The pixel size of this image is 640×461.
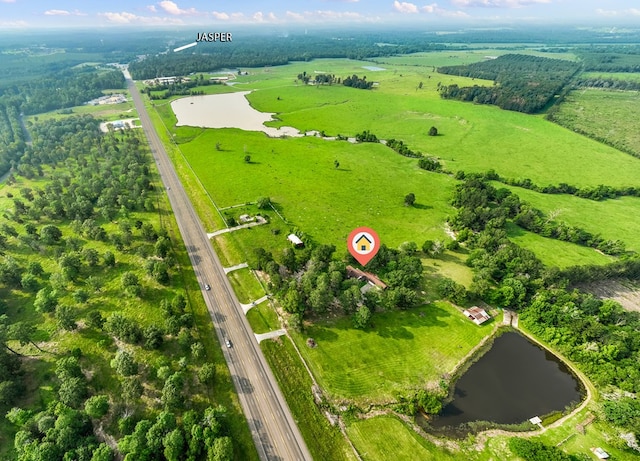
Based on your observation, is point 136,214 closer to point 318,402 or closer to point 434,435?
point 318,402

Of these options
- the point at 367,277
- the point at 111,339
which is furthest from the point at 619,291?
the point at 111,339

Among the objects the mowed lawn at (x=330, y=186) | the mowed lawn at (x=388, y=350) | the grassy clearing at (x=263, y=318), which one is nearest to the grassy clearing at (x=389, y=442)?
the mowed lawn at (x=388, y=350)

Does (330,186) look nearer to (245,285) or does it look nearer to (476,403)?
(245,285)

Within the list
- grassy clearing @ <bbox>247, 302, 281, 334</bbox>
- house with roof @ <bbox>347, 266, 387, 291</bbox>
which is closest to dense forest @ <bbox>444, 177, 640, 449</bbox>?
house with roof @ <bbox>347, 266, 387, 291</bbox>

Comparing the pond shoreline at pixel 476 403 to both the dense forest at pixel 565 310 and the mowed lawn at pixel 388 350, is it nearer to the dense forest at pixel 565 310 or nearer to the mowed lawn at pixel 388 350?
the mowed lawn at pixel 388 350

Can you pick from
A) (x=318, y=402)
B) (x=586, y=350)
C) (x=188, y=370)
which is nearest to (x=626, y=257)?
(x=586, y=350)

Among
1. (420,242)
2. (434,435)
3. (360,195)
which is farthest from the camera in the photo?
(360,195)
